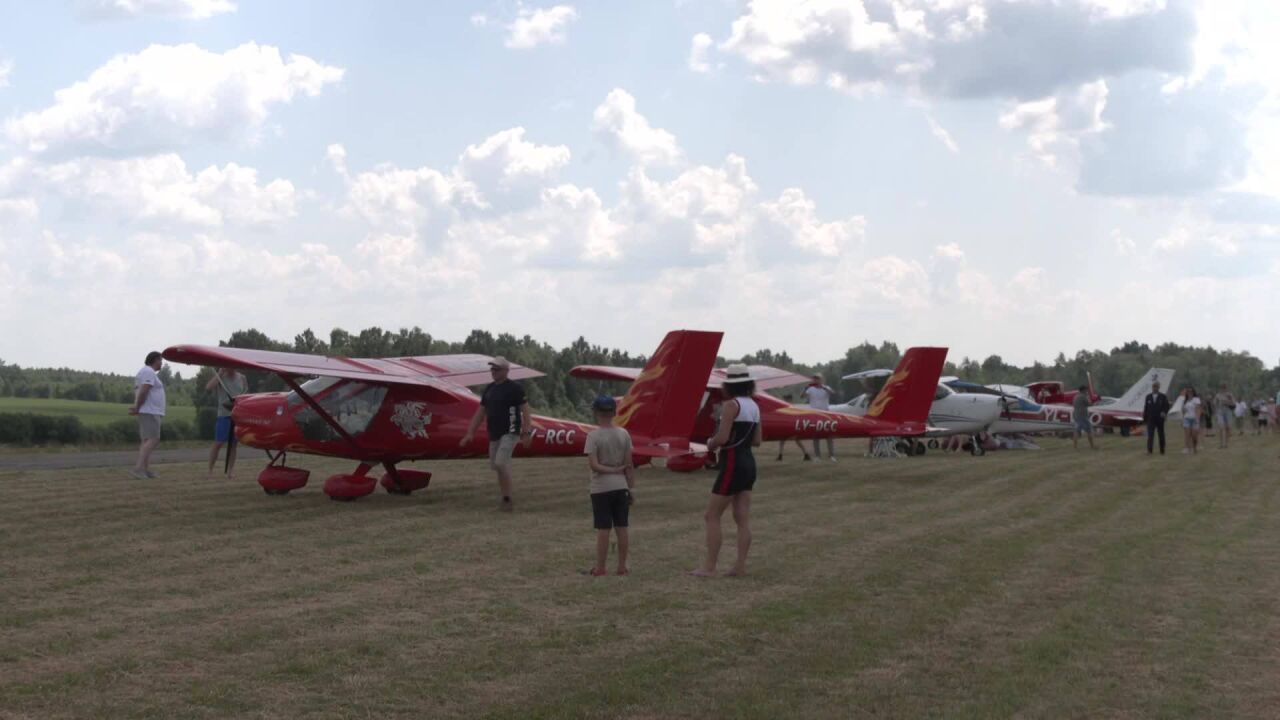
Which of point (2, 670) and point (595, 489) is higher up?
point (595, 489)

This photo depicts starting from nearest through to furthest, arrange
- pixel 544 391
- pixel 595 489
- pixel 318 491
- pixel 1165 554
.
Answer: pixel 595 489
pixel 1165 554
pixel 318 491
pixel 544 391

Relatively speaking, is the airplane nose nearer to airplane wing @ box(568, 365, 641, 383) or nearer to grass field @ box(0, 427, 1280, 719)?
grass field @ box(0, 427, 1280, 719)

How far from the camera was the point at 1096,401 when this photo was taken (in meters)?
49.1

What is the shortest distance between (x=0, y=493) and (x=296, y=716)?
12.1m

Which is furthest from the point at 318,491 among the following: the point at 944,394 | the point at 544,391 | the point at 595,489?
the point at 544,391

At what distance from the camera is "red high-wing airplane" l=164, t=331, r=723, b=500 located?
15.5 metres

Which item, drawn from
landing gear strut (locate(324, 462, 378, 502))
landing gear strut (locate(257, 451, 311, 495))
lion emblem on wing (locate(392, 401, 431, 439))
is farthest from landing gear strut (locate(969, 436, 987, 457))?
landing gear strut (locate(257, 451, 311, 495))

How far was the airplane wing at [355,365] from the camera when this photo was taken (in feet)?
46.0

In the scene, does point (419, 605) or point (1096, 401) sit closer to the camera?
point (419, 605)

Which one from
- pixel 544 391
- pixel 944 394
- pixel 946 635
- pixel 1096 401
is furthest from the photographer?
pixel 544 391

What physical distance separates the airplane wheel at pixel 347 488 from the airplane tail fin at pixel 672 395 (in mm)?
3293

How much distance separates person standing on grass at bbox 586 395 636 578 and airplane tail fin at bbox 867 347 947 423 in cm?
1345

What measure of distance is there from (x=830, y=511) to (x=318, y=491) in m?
6.92

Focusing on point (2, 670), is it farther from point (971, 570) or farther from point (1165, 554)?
point (1165, 554)
